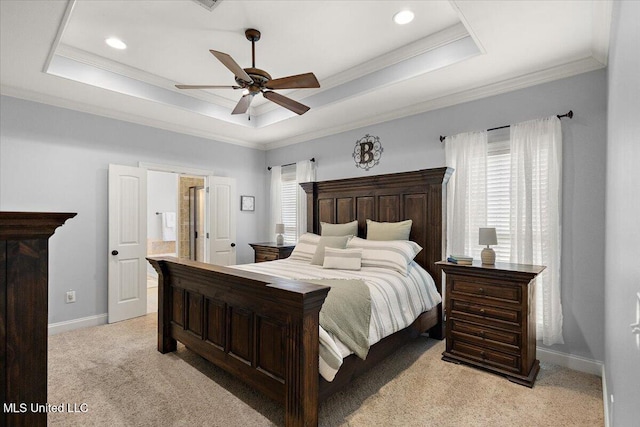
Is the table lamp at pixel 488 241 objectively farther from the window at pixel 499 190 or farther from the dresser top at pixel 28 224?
the dresser top at pixel 28 224

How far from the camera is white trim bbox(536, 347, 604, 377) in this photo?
267 centimetres

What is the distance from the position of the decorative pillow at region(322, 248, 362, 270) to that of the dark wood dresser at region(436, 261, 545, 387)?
824mm

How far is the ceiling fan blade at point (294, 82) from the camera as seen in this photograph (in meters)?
2.54

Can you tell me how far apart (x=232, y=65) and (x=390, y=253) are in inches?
89.0

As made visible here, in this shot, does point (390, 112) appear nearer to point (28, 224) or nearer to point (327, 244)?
point (327, 244)

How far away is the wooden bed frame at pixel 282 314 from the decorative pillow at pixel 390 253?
321 millimetres

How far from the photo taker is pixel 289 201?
5430mm

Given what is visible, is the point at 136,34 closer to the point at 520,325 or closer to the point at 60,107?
the point at 60,107

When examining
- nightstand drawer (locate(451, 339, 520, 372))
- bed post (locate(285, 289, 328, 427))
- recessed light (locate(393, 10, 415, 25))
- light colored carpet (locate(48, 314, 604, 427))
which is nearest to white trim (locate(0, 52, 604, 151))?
recessed light (locate(393, 10, 415, 25))

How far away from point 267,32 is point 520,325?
3.29 metres

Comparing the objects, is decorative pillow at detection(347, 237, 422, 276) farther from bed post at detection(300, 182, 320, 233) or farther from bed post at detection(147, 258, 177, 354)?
bed post at detection(147, 258, 177, 354)

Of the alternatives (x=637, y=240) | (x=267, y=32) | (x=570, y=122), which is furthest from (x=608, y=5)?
(x=267, y=32)

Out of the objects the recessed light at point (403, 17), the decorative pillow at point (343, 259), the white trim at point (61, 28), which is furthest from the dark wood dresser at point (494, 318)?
the white trim at point (61, 28)

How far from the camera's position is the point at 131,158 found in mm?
4277
